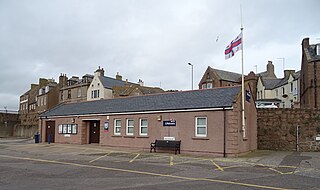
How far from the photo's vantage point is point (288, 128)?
25.5 m

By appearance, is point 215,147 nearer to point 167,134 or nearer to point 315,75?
point 167,134

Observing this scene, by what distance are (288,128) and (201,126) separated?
8953mm

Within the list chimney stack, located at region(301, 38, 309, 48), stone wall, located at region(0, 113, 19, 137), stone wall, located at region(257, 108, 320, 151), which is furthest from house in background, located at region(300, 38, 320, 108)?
stone wall, located at region(0, 113, 19, 137)

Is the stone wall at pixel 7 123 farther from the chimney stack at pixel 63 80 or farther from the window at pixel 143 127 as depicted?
the window at pixel 143 127

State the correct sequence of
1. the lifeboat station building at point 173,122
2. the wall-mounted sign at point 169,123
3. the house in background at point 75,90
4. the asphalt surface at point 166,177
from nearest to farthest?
the asphalt surface at point 166,177 < the lifeboat station building at point 173,122 < the wall-mounted sign at point 169,123 < the house in background at point 75,90

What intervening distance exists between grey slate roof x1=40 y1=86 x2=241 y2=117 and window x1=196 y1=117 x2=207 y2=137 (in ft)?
2.82

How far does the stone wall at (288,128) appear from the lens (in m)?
24.9

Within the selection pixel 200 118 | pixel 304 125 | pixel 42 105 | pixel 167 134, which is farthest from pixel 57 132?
pixel 42 105

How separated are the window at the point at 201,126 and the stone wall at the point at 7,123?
151ft

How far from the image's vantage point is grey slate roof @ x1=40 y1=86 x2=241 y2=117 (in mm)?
21078

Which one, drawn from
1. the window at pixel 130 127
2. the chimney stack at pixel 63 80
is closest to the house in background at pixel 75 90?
the chimney stack at pixel 63 80

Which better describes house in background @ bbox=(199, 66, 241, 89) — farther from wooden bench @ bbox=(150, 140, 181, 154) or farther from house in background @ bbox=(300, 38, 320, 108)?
wooden bench @ bbox=(150, 140, 181, 154)

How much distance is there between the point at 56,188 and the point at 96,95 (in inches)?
1922

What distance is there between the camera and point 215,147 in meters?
20.0
